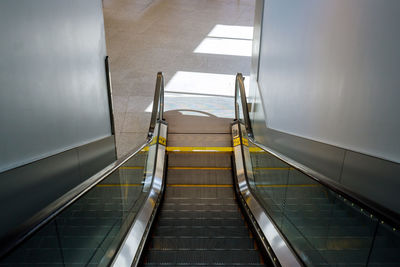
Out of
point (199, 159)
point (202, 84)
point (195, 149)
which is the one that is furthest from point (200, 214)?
point (202, 84)

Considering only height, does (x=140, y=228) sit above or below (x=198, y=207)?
above

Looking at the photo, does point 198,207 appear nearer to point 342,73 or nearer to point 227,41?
point 342,73

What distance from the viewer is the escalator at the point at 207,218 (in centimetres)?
150

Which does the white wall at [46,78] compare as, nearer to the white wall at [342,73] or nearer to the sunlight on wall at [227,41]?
the white wall at [342,73]

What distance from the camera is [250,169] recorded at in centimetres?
458

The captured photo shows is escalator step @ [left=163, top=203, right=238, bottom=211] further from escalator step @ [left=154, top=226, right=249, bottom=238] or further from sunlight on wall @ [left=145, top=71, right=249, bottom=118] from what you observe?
sunlight on wall @ [left=145, top=71, right=249, bottom=118]

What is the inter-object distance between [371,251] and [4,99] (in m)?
2.66

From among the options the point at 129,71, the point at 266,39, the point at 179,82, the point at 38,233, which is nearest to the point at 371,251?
the point at 38,233

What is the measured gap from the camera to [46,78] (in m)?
2.58

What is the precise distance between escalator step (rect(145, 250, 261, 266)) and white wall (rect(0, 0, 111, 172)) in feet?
5.03

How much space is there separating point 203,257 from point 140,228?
0.76 m

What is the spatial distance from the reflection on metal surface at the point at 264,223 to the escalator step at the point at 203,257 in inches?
11.2

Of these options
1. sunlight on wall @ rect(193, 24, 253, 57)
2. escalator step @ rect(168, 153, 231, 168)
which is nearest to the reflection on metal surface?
escalator step @ rect(168, 153, 231, 168)

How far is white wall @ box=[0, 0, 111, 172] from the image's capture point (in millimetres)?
2076
